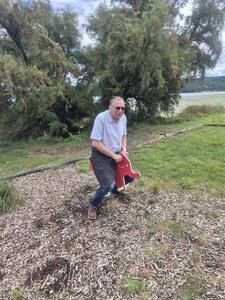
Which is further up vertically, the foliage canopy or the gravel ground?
the foliage canopy

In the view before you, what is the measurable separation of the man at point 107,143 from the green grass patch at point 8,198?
1.08 meters

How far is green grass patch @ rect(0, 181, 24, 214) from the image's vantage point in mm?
3467

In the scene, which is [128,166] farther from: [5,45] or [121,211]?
[5,45]

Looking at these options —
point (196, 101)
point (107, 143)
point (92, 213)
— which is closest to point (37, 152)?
point (92, 213)

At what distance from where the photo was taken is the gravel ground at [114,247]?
87.1 inches

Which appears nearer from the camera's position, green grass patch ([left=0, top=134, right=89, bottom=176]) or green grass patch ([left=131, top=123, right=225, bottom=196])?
green grass patch ([left=131, top=123, right=225, bottom=196])

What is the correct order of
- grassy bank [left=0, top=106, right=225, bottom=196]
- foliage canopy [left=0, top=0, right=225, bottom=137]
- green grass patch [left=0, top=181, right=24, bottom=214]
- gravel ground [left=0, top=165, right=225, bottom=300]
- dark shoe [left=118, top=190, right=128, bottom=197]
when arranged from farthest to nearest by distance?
foliage canopy [left=0, top=0, right=225, bottom=137], grassy bank [left=0, top=106, right=225, bottom=196], dark shoe [left=118, top=190, right=128, bottom=197], green grass patch [left=0, top=181, right=24, bottom=214], gravel ground [left=0, top=165, right=225, bottom=300]

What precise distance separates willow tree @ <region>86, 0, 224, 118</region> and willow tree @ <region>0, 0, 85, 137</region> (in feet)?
3.78

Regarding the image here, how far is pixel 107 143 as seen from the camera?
118 inches

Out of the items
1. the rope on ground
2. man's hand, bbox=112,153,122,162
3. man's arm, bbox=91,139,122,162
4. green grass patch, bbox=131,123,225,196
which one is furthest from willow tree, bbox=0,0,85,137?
man's hand, bbox=112,153,122,162

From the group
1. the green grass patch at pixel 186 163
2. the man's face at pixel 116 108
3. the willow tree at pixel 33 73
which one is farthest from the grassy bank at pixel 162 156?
the man's face at pixel 116 108

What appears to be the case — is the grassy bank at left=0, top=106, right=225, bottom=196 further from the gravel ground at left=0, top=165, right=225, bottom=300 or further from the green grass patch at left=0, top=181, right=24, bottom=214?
the green grass patch at left=0, top=181, right=24, bottom=214

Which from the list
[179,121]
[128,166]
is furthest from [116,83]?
[128,166]

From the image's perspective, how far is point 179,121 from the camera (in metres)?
10.3
